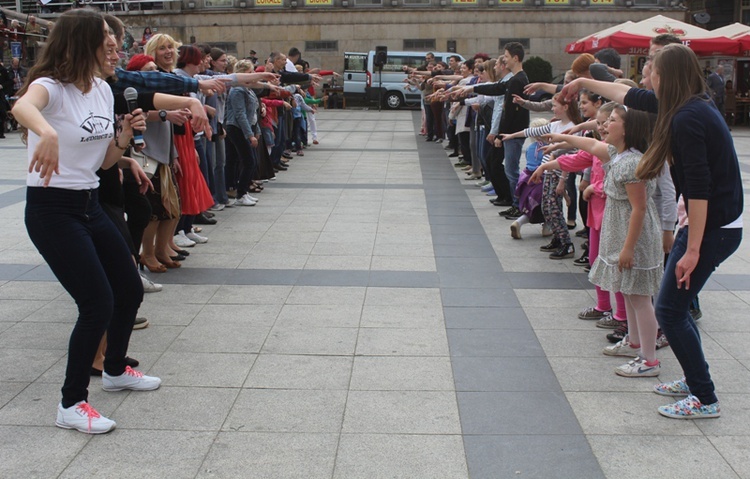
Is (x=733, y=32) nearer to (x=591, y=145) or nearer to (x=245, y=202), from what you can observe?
(x=245, y=202)

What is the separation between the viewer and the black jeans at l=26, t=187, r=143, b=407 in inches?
151

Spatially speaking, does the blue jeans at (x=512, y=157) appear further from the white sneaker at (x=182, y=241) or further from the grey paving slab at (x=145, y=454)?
the grey paving slab at (x=145, y=454)

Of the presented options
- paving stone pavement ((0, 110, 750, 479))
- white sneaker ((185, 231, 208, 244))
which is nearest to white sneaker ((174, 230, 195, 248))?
white sneaker ((185, 231, 208, 244))

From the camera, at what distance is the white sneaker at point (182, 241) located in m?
8.06

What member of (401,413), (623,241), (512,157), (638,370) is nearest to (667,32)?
(512,157)

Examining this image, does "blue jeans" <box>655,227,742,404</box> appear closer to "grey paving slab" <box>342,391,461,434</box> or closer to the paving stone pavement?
the paving stone pavement

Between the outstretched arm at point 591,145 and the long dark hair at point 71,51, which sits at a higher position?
the long dark hair at point 71,51

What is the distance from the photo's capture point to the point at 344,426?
406 centimetres

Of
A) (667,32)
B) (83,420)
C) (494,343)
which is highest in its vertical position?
(667,32)

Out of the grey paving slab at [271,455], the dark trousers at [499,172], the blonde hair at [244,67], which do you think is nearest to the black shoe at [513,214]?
the dark trousers at [499,172]

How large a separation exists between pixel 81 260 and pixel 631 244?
2962 millimetres

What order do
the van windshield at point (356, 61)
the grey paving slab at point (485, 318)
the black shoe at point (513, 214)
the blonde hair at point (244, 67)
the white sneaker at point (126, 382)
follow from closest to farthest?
the white sneaker at point (126, 382) < the grey paving slab at point (485, 318) < the black shoe at point (513, 214) < the blonde hair at point (244, 67) < the van windshield at point (356, 61)

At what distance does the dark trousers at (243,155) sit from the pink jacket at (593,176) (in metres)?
5.06

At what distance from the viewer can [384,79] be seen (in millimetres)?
32406
